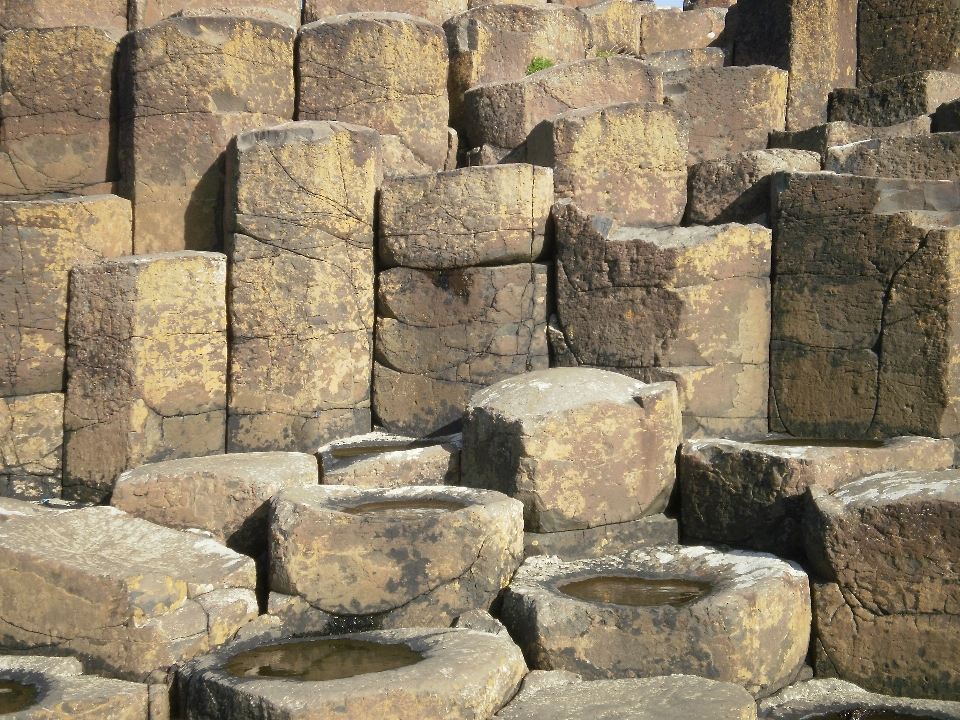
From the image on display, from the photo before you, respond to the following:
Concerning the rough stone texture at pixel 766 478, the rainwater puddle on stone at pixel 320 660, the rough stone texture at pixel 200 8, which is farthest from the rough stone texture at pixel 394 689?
the rough stone texture at pixel 200 8

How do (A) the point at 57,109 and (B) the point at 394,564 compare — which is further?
(A) the point at 57,109

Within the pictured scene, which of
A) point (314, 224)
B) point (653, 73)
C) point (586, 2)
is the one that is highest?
point (586, 2)

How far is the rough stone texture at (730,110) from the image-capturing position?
732cm

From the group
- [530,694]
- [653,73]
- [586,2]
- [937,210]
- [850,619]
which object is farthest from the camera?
[586,2]

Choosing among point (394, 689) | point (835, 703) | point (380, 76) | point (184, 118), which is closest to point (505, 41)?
point (380, 76)

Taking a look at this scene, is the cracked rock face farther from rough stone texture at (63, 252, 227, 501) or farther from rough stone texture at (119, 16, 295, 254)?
rough stone texture at (119, 16, 295, 254)

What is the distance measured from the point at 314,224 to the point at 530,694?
3.08 m

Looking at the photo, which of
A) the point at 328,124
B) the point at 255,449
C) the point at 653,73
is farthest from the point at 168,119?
the point at 653,73

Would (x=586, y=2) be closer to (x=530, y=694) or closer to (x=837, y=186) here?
(x=837, y=186)

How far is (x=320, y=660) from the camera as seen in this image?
392 cm

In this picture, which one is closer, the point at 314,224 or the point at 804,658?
the point at 804,658

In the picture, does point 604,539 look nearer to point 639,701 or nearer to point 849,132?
point 639,701

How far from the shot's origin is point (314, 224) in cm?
596

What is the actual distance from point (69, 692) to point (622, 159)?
13.9 feet
